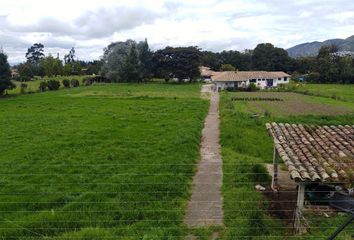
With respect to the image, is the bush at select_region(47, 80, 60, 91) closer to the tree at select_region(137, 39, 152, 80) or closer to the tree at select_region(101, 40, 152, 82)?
the tree at select_region(101, 40, 152, 82)

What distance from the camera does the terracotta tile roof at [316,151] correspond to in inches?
315

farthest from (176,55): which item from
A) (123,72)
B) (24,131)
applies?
(24,131)

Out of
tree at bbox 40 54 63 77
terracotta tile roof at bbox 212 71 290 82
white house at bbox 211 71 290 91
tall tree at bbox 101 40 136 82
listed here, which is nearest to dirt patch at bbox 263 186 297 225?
white house at bbox 211 71 290 91

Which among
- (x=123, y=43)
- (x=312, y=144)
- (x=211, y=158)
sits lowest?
(x=211, y=158)

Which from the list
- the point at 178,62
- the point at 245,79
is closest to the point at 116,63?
the point at 178,62

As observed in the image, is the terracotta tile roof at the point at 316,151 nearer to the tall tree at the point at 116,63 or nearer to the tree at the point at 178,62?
the tree at the point at 178,62

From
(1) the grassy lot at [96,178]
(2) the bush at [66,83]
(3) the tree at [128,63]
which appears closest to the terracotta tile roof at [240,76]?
(3) the tree at [128,63]

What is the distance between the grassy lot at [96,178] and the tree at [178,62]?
154ft

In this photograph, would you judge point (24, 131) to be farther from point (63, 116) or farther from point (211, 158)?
point (211, 158)

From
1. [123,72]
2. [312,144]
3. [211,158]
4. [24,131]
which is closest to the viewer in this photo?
[312,144]

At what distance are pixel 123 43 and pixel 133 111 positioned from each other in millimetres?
50441

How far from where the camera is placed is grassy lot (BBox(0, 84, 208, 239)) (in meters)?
8.78

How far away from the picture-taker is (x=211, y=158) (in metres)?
15.6

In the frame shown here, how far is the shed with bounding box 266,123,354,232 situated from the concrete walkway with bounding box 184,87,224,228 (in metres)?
2.00
